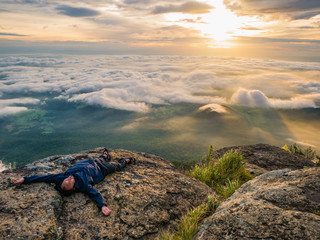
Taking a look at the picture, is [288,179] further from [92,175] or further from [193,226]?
[92,175]

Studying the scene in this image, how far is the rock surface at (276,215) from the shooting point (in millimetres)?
3191

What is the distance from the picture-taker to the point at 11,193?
4.96m

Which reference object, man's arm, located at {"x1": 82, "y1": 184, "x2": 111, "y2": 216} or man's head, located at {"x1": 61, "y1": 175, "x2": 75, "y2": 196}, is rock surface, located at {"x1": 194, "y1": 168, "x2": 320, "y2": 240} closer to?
man's arm, located at {"x1": 82, "y1": 184, "x2": 111, "y2": 216}

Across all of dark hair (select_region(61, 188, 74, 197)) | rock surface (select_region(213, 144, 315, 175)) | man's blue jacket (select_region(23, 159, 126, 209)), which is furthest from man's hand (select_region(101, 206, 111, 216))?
rock surface (select_region(213, 144, 315, 175))

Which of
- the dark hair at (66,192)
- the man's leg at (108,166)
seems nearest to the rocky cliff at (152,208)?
the dark hair at (66,192)

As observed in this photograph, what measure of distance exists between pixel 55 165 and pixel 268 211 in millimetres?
6731

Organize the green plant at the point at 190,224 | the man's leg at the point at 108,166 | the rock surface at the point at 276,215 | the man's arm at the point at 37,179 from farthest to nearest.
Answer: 1. the man's leg at the point at 108,166
2. the man's arm at the point at 37,179
3. the green plant at the point at 190,224
4. the rock surface at the point at 276,215

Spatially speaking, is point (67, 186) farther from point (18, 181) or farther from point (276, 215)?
point (276, 215)

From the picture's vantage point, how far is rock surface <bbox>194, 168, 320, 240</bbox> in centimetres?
319

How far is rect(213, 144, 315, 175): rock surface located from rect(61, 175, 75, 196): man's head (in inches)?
292

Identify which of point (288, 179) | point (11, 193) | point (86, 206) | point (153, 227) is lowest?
point (153, 227)

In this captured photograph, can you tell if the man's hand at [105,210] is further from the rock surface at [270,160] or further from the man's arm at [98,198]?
the rock surface at [270,160]

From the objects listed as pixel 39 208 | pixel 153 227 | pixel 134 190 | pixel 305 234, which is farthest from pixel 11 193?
pixel 305 234

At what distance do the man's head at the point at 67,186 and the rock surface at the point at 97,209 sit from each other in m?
0.15
